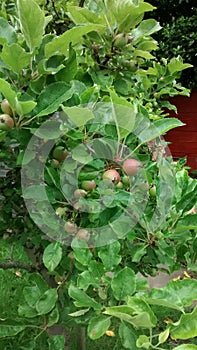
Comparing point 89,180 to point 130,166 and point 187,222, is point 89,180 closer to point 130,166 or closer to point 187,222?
point 130,166

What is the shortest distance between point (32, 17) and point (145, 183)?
43 centimetres

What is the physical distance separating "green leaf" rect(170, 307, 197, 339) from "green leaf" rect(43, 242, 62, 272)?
1.08 feet

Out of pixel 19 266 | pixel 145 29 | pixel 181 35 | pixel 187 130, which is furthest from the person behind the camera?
pixel 187 130

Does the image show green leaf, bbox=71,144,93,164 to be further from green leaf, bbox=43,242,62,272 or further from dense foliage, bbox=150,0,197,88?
dense foliage, bbox=150,0,197,88

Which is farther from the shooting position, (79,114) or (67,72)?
(67,72)

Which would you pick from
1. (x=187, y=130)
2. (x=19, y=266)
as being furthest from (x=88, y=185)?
(x=187, y=130)

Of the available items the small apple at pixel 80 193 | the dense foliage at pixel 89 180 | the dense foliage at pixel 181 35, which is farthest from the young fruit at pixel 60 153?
the dense foliage at pixel 181 35

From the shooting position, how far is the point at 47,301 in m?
1.18

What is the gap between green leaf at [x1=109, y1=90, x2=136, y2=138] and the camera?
1.01m

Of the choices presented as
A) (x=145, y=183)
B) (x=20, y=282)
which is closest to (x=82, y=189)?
(x=145, y=183)

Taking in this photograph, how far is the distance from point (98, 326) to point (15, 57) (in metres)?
0.57

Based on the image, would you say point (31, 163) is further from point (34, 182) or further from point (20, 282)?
point (20, 282)

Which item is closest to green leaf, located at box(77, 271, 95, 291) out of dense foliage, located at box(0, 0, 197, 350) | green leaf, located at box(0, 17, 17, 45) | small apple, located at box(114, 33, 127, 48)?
dense foliage, located at box(0, 0, 197, 350)

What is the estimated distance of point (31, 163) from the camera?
1225 millimetres
